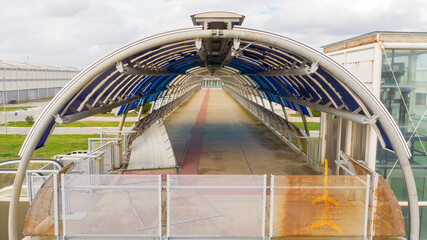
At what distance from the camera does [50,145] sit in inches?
926

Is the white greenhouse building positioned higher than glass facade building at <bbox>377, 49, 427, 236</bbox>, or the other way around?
the white greenhouse building

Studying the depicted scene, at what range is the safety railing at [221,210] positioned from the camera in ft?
20.3

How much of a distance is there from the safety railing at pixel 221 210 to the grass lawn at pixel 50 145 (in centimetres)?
1591

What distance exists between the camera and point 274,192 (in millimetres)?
6277

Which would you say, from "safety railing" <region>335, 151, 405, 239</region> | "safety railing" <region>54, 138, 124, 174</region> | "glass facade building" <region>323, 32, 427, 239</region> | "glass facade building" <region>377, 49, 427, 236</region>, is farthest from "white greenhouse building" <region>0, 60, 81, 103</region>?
"safety railing" <region>335, 151, 405, 239</region>

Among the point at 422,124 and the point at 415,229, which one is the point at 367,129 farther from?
the point at 415,229

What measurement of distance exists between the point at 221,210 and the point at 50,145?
20.2m

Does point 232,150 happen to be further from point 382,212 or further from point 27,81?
point 27,81

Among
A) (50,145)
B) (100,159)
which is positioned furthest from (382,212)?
(50,145)

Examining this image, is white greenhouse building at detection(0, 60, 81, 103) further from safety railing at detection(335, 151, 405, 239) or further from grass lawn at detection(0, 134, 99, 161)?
safety railing at detection(335, 151, 405, 239)

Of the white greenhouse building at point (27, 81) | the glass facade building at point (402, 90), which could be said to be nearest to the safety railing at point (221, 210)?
the glass facade building at point (402, 90)

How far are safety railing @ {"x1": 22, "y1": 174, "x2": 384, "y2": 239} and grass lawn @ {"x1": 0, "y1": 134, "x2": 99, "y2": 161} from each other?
1591 cm

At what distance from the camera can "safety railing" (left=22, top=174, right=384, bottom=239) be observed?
243 inches

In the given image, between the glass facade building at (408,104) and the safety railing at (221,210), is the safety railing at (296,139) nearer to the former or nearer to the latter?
the glass facade building at (408,104)
